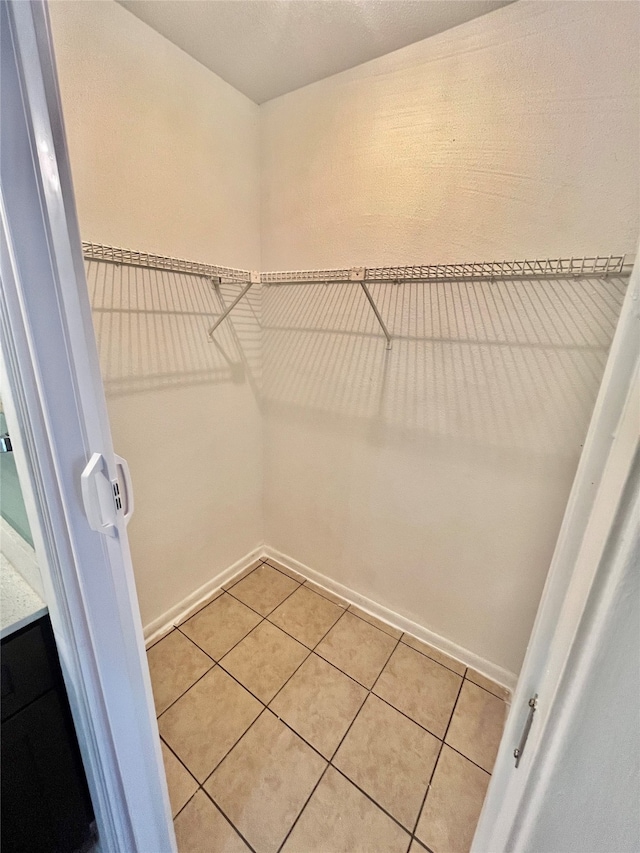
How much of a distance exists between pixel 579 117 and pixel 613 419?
1029mm

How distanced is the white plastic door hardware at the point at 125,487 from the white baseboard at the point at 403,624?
5.22 ft

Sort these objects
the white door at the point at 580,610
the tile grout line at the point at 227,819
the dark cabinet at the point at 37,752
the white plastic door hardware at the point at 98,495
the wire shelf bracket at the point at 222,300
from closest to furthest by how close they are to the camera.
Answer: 1. the white door at the point at 580,610
2. the white plastic door hardware at the point at 98,495
3. the dark cabinet at the point at 37,752
4. the tile grout line at the point at 227,819
5. the wire shelf bracket at the point at 222,300

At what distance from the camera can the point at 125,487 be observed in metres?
0.66

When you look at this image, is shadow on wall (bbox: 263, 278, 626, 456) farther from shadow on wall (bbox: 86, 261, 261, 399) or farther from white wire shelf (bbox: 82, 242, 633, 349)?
shadow on wall (bbox: 86, 261, 261, 399)

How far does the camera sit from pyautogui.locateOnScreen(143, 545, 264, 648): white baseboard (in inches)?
66.8

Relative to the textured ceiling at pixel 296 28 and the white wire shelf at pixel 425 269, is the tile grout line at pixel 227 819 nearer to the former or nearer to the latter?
the white wire shelf at pixel 425 269

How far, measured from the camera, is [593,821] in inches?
16.8

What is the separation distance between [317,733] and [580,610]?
1.35m

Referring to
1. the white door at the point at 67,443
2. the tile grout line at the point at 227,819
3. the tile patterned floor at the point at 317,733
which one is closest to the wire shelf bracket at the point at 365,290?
the white door at the point at 67,443

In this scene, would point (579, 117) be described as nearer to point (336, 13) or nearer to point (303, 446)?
point (336, 13)

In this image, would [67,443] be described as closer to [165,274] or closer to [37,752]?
[37,752]

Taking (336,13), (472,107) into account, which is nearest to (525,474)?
(472,107)

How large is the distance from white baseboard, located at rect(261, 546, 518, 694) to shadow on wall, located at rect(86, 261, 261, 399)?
1.22 meters

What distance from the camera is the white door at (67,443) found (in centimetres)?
46
